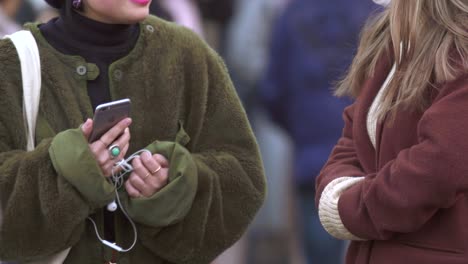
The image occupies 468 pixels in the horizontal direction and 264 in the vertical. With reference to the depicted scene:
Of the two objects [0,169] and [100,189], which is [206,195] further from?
[0,169]

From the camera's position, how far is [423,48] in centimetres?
352

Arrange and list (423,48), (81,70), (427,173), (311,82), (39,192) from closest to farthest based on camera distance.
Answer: (427,173), (423,48), (39,192), (81,70), (311,82)

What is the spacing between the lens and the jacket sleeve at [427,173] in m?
3.38

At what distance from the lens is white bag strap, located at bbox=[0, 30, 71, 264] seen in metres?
3.86

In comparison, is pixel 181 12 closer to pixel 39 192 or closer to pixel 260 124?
pixel 260 124

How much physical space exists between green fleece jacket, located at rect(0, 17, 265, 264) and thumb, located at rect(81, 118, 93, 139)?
0.02 metres

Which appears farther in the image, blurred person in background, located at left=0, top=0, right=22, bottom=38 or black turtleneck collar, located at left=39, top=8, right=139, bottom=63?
blurred person in background, located at left=0, top=0, right=22, bottom=38

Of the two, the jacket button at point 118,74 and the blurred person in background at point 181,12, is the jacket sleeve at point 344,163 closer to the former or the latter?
the jacket button at point 118,74

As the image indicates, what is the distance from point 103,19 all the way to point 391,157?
992 millimetres

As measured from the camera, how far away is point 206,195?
156 inches

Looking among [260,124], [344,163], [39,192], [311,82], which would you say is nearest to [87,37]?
[39,192]

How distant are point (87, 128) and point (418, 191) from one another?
3.12 feet

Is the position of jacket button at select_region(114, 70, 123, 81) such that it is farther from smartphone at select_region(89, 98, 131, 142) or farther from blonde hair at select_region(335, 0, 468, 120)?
blonde hair at select_region(335, 0, 468, 120)

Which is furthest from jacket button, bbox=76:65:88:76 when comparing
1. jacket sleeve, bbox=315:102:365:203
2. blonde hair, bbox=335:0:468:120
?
blonde hair, bbox=335:0:468:120
